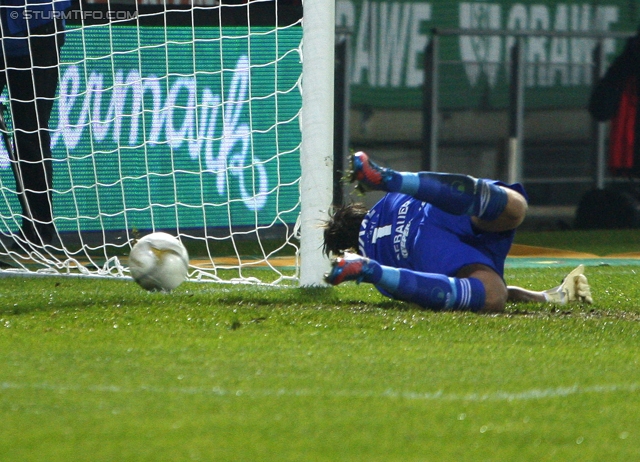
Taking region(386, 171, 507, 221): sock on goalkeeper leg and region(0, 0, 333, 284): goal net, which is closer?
region(386, 171, 507, 221): sock on goalkeeper leg

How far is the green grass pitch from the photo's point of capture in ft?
8.14

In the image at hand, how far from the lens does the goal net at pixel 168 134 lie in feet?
24.2

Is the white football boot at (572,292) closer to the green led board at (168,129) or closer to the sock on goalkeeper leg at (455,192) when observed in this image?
the sock on goalkeeper leg at (455,192)

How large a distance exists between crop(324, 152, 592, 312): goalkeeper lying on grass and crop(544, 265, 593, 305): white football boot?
0.26 m

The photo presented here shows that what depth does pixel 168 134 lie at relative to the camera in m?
7.64

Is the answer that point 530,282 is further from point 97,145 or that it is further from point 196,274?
point 97,145

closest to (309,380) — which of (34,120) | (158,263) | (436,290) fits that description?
(436,290)

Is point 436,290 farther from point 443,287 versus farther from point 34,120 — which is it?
point 34,120

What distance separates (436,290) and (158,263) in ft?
4.31

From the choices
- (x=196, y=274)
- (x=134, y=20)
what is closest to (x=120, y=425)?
(x=196, y=274)

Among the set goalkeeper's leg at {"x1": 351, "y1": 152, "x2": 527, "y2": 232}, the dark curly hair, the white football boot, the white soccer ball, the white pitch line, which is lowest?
the white football boot

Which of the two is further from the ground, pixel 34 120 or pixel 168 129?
pixel 34 120

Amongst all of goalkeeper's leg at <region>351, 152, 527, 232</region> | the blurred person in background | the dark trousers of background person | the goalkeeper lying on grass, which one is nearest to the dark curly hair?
the goalkeeper lying on grass

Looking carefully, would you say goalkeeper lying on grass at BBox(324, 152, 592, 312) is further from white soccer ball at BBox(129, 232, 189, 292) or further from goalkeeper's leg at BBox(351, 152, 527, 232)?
white soccer ball at BBox(129, 232, 189, 292)
